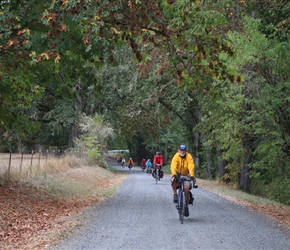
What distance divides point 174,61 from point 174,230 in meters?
4.92

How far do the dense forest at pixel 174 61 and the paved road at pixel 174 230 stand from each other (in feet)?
11.9

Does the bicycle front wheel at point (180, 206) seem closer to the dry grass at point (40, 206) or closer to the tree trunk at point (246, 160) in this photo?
the dry grass at point (40, 206)

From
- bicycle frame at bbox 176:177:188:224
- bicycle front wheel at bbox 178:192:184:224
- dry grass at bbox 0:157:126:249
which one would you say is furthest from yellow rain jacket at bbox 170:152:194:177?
dry grass at bbox 0:157:126:249

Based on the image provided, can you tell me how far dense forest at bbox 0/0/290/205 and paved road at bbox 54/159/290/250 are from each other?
11.9 ft

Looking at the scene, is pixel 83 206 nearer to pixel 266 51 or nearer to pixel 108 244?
pixel 108 244

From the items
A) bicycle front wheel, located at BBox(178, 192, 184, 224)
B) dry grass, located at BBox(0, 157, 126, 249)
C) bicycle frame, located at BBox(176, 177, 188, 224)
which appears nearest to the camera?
dry grass, located at BBox(0, 157, 126, 249)

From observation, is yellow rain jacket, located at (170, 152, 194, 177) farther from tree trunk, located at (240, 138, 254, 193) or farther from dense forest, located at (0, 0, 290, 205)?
tree trunk, located at (240, 138, 254, 193)

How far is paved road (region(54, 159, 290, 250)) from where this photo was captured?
944cm

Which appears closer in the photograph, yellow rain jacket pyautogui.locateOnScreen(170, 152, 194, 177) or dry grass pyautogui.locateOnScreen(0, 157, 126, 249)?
dry grass pyautogui.locateOnScreen(0, 157, 126, 249)

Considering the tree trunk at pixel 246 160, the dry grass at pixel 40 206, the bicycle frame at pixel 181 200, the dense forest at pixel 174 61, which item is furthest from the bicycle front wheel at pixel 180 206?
the tree trunk at pixel 246 160

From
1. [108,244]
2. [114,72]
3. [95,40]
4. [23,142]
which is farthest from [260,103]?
[23,142]

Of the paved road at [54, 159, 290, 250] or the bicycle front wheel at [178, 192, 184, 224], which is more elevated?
the bicycle front wheel at [178, 192, 184, 224]

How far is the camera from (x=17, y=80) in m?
15.3

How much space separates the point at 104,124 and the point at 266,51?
27.6 m
